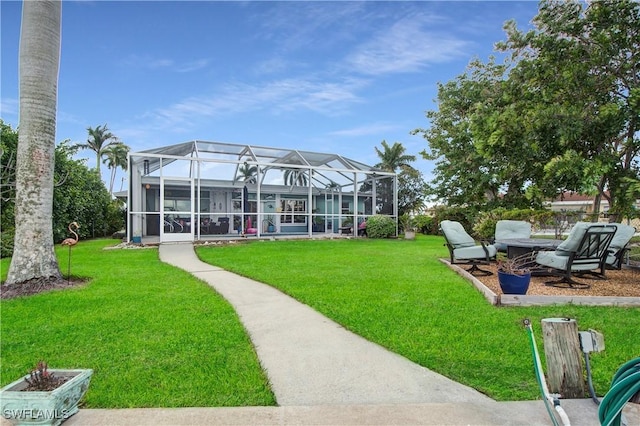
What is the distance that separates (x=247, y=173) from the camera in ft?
61.0

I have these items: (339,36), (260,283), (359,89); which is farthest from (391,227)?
(260,283)

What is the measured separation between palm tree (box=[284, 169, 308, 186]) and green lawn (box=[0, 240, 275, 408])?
1311 cm

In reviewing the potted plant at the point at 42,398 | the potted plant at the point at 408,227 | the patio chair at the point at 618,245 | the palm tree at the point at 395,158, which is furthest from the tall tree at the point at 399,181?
the potted plant at the point at 42,398

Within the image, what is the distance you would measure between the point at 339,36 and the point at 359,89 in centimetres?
355

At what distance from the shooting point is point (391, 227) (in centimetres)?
1822

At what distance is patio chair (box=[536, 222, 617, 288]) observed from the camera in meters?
6.32

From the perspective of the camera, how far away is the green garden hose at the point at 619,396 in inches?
72.9

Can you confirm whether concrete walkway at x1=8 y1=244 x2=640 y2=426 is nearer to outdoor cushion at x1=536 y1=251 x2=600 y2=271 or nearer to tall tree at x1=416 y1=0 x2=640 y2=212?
outdoor cushion at x1=536 y1=251 x2=600 y2=271

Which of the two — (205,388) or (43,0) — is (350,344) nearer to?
(205,388)

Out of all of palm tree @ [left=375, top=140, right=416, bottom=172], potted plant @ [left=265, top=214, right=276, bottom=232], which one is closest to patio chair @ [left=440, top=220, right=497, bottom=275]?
potted plant @ [left=265, top=214, right=276, bottom=232]

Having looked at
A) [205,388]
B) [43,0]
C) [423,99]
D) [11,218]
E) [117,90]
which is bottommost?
[205,388]

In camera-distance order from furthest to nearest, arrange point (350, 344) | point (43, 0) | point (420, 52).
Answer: point (420, 52) < point (43, 0) < point (350, 344)

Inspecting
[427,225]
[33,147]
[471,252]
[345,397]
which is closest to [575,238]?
[471,252]

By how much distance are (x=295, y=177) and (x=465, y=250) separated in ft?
42.9
